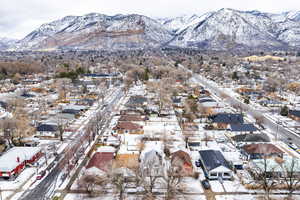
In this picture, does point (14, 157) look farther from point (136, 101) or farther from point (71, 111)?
point (136, 101)

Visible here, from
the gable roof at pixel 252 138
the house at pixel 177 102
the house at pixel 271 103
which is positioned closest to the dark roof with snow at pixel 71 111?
the house at pixel 177 102

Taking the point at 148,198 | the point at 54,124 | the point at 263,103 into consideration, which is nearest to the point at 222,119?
the point at 263,103

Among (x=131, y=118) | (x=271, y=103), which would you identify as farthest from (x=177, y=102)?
(x=271, y=103)

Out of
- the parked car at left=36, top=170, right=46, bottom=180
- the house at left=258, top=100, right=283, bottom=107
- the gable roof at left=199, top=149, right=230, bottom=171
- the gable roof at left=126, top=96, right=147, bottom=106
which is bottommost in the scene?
the parked car at left=36, top=170, right=46, bottom=180

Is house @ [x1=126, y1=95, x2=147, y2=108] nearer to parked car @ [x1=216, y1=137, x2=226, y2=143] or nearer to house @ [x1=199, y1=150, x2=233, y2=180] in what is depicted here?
parked car @ [x1=216, y1=137, x2=226, y2=143]

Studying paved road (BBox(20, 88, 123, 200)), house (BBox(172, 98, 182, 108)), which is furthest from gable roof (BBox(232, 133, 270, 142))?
paved road (BBox(20, 88, 123, 200))

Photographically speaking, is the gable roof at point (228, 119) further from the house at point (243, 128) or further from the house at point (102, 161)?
the house at point (102, 161)
